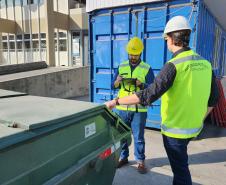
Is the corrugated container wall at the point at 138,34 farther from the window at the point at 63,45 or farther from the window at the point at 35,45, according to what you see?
the window at the point at 35,45

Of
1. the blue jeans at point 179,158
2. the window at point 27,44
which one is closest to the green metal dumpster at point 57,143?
the blue jeans at point 179,158

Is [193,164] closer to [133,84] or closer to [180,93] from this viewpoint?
[133,84]

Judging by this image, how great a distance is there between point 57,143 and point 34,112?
326mm

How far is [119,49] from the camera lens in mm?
5719

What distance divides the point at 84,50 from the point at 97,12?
34.9ft

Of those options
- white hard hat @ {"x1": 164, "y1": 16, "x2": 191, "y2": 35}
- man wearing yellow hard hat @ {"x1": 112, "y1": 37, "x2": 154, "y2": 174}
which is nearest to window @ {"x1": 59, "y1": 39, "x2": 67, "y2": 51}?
man wearing yellow hard hat @ {"x1": 112, "y1": 37, "x2": 154, "y2": 174}

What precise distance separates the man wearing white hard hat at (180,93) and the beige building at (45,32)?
45.5 ft

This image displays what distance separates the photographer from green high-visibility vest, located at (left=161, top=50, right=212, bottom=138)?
217 cm

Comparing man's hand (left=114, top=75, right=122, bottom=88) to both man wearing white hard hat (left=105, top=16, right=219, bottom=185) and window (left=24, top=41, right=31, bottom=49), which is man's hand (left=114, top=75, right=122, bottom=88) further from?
window (left=24, top=41, right=31, bottom=49)

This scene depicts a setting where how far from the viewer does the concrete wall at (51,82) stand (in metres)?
8.66

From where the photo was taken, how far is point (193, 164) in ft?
13.3

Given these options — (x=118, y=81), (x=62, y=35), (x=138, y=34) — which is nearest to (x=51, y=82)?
(x=138, y=34)

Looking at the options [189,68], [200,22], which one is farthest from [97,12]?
[189,68]

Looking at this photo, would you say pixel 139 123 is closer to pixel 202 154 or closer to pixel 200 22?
pixel 202 154
